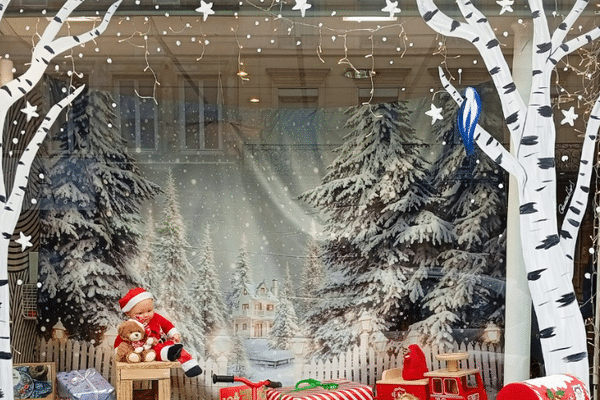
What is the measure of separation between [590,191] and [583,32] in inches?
44.8

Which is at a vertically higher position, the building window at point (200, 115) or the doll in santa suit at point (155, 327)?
the building window at point (200, 115)

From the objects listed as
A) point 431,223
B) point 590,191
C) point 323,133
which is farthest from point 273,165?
point 590,191

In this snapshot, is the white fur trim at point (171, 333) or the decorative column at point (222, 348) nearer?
the white fur trim at point (171, 333)

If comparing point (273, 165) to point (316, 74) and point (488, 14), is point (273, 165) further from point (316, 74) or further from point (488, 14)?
point (488, 14)

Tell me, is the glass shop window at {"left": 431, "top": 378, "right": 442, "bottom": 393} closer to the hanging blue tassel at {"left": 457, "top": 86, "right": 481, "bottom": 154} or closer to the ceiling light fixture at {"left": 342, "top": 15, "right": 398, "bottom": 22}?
the hanging blue tassel at {"left": 457, "top": 86, "right": 481, "bottom": 154}

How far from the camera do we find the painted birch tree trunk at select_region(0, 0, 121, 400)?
5.70 metres

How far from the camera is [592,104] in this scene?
18.8 ft

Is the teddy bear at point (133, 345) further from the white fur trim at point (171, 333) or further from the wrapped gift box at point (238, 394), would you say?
the wrapped gift box at point (238, 394)

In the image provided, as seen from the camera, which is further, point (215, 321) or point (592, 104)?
point (215, 321)

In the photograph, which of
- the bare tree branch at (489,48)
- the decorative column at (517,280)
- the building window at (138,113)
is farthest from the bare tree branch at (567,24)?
the building window at (138,113)

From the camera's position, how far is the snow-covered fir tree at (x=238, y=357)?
622 cm

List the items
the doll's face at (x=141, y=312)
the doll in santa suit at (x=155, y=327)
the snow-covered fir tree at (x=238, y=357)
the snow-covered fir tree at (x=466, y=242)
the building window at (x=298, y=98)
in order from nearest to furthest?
the doll in santa suit at (x=155, y=327)
the doll's face at (x=141, y=312)
the snow-covered fir tree at (x=466, y=242)
the building window at (x=298, y=98)
the snow-covered fir tree at (x=238, y=357)

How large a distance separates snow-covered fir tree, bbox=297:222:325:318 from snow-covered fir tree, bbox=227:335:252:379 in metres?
0.52

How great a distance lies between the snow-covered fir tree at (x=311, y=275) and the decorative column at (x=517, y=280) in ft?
4.67
